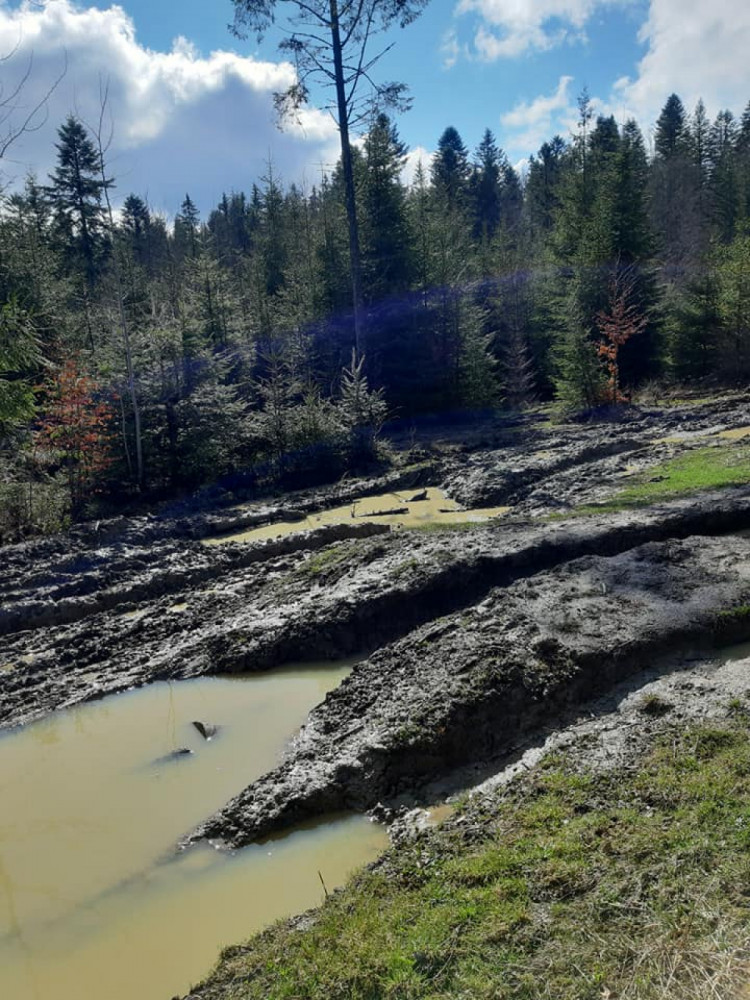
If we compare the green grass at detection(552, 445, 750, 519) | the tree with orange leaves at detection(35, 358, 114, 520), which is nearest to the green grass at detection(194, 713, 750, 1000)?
the green grass at detection(552, 445, 750, 519)

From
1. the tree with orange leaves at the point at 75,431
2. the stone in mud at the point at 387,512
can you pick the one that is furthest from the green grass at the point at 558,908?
the tree with orange leaves at the point at 75,431

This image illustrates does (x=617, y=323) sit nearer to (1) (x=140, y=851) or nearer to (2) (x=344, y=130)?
→ (2) (x=344, y=130)

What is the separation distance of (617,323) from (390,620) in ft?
65.5

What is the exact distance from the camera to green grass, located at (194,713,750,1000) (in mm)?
2633

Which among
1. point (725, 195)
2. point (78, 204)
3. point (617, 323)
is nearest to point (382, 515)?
point (617, 323)

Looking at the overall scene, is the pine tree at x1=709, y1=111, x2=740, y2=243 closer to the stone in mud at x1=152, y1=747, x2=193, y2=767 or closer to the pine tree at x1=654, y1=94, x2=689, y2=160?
the pine tree at x1=654, y1=94, x2=689, y2=160

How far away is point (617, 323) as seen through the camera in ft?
77.7

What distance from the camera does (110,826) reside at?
4949 mm

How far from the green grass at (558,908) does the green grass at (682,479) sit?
222 inches

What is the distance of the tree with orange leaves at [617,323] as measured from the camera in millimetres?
23141

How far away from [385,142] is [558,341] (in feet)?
36.7

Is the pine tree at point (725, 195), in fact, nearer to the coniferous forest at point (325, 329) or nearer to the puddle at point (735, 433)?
the coniferous forest at point (325, 329)

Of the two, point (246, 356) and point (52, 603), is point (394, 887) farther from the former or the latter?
point (246, 356)

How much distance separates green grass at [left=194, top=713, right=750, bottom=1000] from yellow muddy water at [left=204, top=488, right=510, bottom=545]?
7961 millimetres
